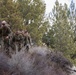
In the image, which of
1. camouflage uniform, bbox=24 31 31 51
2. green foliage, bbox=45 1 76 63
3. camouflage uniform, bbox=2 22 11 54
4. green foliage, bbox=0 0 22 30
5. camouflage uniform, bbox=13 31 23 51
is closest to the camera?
camouflage uniform, bbox=2 22 11 54

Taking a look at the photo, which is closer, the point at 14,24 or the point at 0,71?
the point at 0,71

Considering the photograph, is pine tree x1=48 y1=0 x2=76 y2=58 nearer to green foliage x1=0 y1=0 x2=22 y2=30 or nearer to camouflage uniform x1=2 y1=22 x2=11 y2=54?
green foliage x1=0 y1=0 x2=22 y2=30

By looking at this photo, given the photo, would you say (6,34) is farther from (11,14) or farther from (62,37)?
(62,37)

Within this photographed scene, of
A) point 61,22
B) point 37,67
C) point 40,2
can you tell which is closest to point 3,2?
point 40,2

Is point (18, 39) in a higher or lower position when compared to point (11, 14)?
lower

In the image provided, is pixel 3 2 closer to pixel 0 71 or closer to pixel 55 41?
pixel 55 41

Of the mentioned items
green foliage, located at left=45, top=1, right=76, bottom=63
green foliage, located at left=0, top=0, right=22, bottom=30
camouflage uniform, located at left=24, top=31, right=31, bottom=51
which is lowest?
green foliage, located at left=45, top=1, right=76, bottom=63

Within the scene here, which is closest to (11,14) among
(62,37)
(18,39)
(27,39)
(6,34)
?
(62,37)

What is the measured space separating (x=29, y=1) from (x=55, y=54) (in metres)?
13.6

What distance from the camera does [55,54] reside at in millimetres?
19203

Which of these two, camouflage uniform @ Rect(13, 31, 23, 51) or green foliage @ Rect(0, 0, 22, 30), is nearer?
camouflage uniform @ Rect(13, 31, 23, 51)

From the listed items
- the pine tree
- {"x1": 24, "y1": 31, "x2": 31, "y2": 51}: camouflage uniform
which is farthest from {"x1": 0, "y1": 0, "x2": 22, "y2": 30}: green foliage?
{"x1": 24, "y1": 31, "x2": 31, "y2": 51}: camouflage uniform

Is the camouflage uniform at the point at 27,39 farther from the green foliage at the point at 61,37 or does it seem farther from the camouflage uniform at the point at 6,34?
the green foliage at the point at 61,37

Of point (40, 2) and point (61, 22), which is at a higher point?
point (40, 2)
